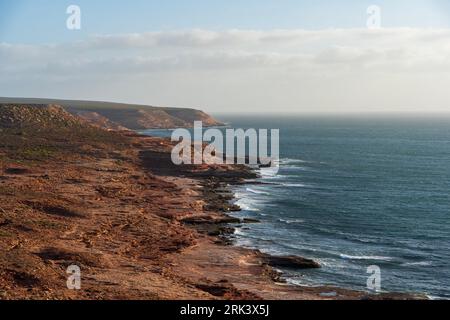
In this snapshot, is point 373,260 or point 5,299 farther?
point 373,260

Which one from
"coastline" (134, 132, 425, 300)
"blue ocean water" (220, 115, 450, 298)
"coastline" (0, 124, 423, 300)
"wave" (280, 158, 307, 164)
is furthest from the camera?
"wave" (280, 158, 307, 164)

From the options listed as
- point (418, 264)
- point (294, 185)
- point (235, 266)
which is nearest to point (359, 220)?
point (418, 264)

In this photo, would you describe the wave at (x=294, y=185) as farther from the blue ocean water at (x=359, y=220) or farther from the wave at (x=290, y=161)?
the wave at (x=290, y=161)

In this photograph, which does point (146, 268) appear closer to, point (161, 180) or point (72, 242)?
point (72, 242)

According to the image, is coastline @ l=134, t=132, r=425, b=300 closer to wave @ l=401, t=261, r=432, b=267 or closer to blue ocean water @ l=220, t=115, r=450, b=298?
blue ocean water @ l=220, t=115, r=450, b=298

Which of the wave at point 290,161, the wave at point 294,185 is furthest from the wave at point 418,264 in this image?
the wave at point 290,161

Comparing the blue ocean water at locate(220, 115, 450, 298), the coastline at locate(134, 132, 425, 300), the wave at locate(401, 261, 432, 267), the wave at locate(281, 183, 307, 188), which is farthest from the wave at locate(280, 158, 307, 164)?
the wave at locate(401, 261, 432, 267)

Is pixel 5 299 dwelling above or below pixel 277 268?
above

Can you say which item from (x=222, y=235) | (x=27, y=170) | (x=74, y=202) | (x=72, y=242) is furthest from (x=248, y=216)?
(x=27, y=170)
